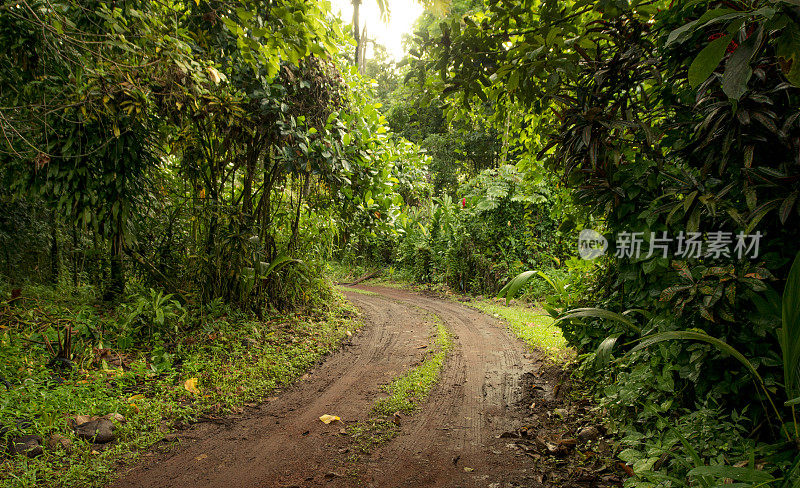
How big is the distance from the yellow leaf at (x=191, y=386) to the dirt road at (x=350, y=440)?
1.72 feet

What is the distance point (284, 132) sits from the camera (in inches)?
179

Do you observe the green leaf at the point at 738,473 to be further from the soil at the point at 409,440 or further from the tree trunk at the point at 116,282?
the tree trunk at the point at 116,282

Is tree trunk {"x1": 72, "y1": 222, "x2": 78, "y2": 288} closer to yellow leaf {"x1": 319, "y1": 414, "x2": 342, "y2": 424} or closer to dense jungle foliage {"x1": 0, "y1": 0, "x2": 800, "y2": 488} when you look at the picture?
dense jungle foliage {"x1": 0, "y1": 0, "x2": 800, "y2": 488}

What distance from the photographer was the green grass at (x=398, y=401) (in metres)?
3.06

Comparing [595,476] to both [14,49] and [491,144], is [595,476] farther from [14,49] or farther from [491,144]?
[491,144]

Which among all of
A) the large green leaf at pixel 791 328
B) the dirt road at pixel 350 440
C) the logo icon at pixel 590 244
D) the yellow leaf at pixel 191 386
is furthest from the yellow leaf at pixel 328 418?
the large green leaf at pixel 791 328

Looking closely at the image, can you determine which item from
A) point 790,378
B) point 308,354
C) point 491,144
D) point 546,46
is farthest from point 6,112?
point 491,144

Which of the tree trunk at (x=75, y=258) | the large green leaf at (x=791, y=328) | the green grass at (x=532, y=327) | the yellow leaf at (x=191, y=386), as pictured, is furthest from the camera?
the tree trunk at (x=75, y=258)

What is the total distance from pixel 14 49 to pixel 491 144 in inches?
568

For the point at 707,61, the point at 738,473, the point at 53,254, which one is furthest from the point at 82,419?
the point at 707,61

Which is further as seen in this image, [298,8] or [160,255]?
[160,255]

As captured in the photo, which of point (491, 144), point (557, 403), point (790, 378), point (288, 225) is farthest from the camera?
point (491, 144)

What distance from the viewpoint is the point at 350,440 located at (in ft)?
9.84

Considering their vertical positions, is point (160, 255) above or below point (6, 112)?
below
